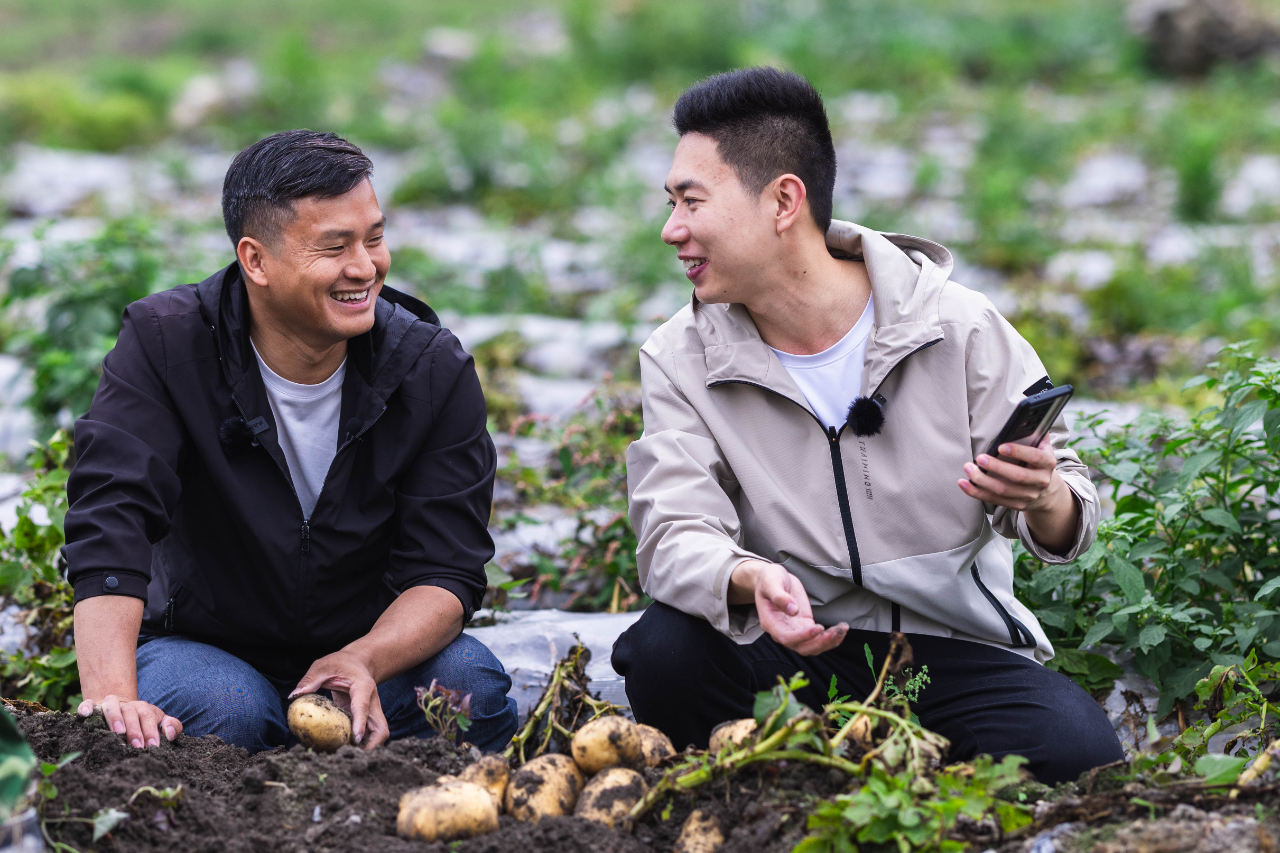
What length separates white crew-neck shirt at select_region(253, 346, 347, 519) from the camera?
8.38 ft

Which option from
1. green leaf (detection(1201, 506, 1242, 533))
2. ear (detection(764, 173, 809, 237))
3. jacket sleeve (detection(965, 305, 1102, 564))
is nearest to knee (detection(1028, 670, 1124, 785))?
jacket sleeve (detection(965, 305, 1102, 564))

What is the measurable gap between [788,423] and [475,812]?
39.8 inches

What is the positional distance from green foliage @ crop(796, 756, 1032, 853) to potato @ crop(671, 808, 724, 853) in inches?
5.8

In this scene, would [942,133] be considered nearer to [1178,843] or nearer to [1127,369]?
[1127,369]

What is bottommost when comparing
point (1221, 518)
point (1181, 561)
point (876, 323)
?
point (1181, 561)

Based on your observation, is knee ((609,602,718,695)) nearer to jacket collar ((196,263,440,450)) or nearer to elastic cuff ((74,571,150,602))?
jacket collar ((196,263,440,450))

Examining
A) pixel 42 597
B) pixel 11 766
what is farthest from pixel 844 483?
pixel 42 597

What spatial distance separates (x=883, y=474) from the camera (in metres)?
2.40

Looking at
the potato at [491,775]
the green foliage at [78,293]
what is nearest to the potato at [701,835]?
the potato at [491,775]

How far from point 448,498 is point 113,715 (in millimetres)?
772

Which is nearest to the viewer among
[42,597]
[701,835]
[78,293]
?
[701,835]

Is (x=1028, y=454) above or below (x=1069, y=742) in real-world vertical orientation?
above

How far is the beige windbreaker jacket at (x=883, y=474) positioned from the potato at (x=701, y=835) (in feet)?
1.66

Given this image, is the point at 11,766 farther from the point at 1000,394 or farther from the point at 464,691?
the point at 1000,394
